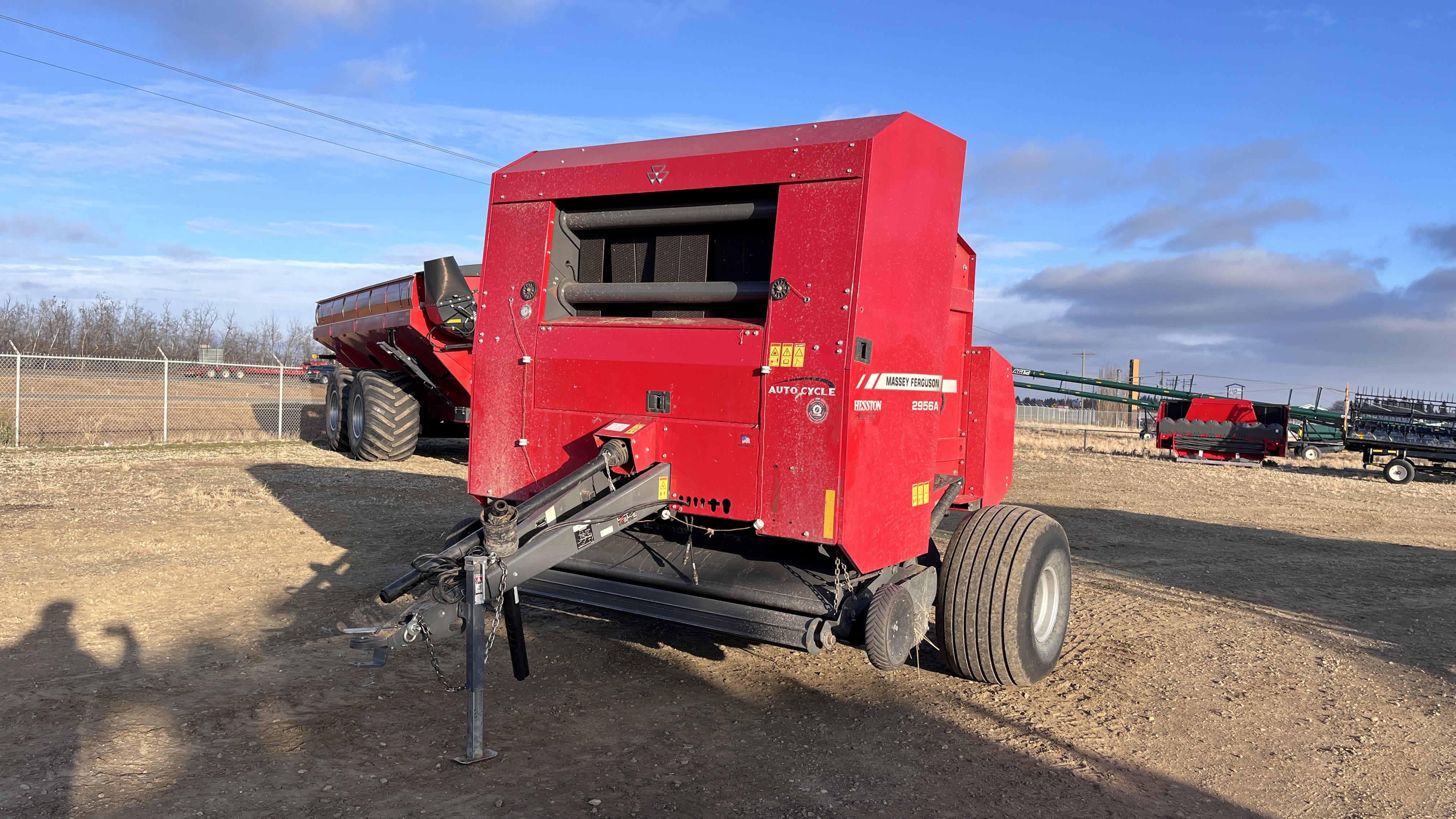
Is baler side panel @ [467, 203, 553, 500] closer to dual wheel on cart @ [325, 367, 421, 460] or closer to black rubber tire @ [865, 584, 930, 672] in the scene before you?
black rubber tire @ [865, 584, 930, 672]

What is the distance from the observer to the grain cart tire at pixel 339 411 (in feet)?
53.7

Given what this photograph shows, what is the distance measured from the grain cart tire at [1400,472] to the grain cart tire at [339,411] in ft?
74.5

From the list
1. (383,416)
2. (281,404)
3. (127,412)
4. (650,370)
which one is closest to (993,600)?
(650,370)

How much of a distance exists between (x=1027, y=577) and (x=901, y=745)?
1265mm

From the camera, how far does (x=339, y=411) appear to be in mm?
16578

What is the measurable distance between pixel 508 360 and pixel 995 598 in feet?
9.85

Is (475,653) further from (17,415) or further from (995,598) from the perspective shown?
(17,415)

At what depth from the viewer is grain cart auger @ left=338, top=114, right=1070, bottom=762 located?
4211 millimetres

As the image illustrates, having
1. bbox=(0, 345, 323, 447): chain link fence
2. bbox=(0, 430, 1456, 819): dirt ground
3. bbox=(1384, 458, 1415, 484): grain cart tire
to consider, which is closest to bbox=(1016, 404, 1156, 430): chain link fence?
bbox=(1384, 458, 1415, 484): grain cart tire

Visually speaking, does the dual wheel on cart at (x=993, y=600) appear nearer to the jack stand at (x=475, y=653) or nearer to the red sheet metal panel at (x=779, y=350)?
the red sheet metal panel at (x=779, y=350)

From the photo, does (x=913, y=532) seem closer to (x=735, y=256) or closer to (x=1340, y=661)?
(x=735, y=256)

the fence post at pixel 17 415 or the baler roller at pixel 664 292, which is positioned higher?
the baler roller at pixel 664 292

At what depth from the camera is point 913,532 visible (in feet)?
15.8

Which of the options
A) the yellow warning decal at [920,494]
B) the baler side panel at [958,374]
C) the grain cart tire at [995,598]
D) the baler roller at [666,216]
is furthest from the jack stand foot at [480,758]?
the baler side panel at [958,374]
